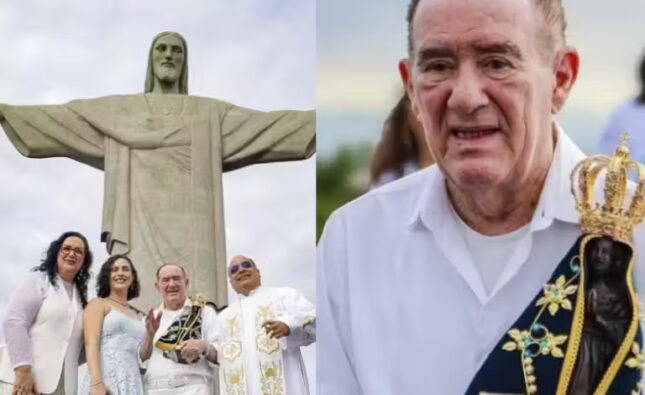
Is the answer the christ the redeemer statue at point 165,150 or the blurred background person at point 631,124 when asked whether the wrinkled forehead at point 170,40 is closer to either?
the christ the redeemer statue at point 165,150

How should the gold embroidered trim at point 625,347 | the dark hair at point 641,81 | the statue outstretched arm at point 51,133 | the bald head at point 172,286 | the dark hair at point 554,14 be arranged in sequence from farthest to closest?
the statue outstretched arm at point 51,133, the bald head at point 172,286, the dark hair at point 641,81, the dark hair at point 554,14, the gold embroidered trim at point 625,347

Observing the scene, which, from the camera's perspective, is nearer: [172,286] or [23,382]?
[23,382]

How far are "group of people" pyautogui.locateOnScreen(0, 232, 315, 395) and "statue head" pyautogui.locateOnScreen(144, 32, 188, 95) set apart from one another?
96 cm

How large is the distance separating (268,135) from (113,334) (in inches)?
49.7

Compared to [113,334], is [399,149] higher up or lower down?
higher up

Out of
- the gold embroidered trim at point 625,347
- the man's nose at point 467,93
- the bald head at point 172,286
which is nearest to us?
the gold embroidered trim at point 625,347

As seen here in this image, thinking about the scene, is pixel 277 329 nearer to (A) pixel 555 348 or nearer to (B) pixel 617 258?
(A) pixel 555 348

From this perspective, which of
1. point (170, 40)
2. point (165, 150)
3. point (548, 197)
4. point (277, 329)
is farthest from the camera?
point (170, 40)

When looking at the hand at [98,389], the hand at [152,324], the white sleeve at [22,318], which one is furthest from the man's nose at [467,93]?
the white sleeve at [22,318]

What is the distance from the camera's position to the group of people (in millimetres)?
7004

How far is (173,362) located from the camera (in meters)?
7.02

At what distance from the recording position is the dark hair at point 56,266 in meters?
7.17

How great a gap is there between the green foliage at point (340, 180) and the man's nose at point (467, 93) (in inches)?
22.6

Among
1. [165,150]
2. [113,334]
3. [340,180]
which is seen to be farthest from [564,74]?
[113,334]
